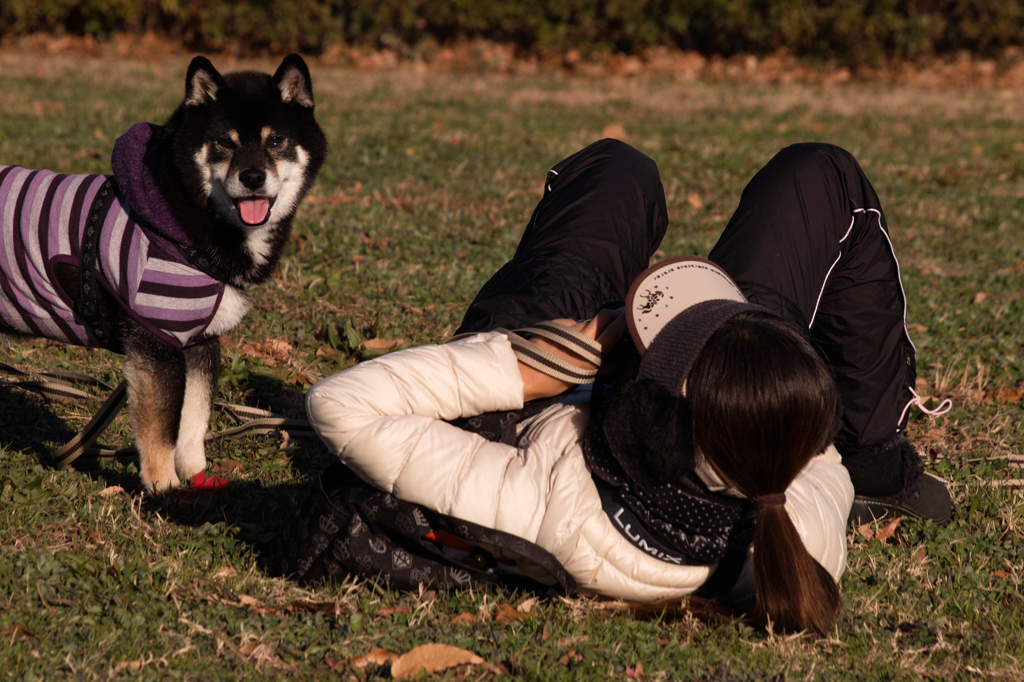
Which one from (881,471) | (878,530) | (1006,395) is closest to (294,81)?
(881,471)

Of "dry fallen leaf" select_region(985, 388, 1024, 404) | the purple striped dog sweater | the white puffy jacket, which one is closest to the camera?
the white puffy jacket

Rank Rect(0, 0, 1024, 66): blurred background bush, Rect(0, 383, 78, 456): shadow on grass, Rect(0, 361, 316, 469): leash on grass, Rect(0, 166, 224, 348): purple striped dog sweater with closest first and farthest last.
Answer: Rect(0, 166, 224, 348): purple striped dog sweater < Rect(0, 361, 316, 469): leash on grass < Rect(0, 383, 78, 456): shadow on grass < Rect(0, 0, 1024, 66): blurred background bush

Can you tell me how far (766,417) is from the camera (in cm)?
221

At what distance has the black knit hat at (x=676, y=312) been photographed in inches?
89.4

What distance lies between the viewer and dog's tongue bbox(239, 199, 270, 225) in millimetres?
3455

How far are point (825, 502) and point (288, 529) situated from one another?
5.04 ft

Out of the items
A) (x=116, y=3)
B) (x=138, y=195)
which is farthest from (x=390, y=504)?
(x=116, y=3)

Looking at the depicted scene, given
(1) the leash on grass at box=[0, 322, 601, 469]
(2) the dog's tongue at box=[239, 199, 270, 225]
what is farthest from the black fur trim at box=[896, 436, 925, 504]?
(2) the dog's tongue at box=[239, 199, 270, 225]

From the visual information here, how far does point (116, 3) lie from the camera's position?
51.1ft

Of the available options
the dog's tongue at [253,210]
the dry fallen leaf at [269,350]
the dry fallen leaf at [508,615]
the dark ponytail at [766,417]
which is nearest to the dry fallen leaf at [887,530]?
the dark ponytail at [766,417]

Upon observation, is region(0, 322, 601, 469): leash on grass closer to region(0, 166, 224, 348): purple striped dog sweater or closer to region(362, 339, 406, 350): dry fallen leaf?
region(0, 166, 224, 348): purple striped dog sweater

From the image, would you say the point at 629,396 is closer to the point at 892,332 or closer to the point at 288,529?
the point at 288,529

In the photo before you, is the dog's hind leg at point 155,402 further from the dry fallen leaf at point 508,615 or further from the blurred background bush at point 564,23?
the blurred background bush at point 564,23

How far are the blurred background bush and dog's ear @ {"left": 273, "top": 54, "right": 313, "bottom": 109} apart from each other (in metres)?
12.8
